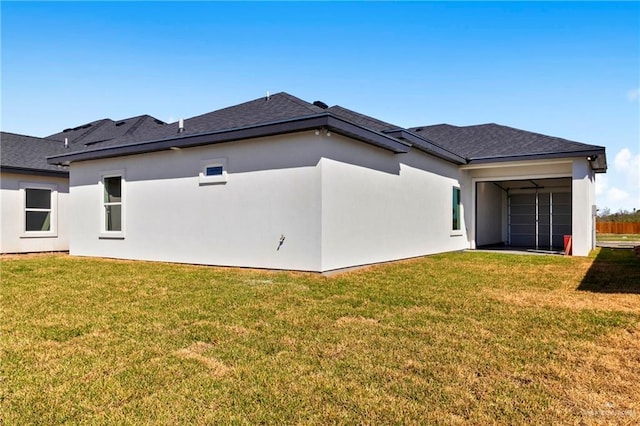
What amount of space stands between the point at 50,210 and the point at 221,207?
8.48 meters

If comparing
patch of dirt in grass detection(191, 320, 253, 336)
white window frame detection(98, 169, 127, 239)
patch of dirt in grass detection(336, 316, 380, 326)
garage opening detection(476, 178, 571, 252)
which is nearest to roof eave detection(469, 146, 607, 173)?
garage opening detection(476, 178, 571, 252)

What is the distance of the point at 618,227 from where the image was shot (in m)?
34.7

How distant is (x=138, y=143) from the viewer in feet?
34.9

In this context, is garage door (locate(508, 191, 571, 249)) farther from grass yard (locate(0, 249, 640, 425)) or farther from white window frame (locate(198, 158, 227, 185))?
white window frame (locate(198, 158, 227, 185))

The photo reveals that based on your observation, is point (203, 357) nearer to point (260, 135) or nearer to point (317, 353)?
point (317, 353)

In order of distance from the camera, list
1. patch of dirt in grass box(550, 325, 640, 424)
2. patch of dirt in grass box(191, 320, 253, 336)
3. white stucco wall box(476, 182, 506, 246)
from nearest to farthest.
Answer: patch of dirt in grass box(550, 325, 640, 424) → patch of dirt in grass box(191, 320, 253, 336) → white stucco wall box(476, 182, 506, 246)

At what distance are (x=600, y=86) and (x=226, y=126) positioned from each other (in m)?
11.0

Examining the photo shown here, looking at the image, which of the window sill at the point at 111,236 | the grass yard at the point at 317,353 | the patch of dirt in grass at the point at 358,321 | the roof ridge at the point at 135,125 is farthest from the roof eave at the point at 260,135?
the roof ridge at the point at 135,125

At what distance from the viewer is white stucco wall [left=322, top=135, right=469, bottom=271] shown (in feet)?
27.9

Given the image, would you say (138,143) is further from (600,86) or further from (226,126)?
(600,86)

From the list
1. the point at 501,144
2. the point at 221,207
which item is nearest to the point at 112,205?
the point at 221,207

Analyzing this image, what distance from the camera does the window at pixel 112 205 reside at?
11.7 metres

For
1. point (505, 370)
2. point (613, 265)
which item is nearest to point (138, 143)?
point (505, 370)

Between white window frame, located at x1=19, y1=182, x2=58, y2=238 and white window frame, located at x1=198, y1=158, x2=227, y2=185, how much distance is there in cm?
771
